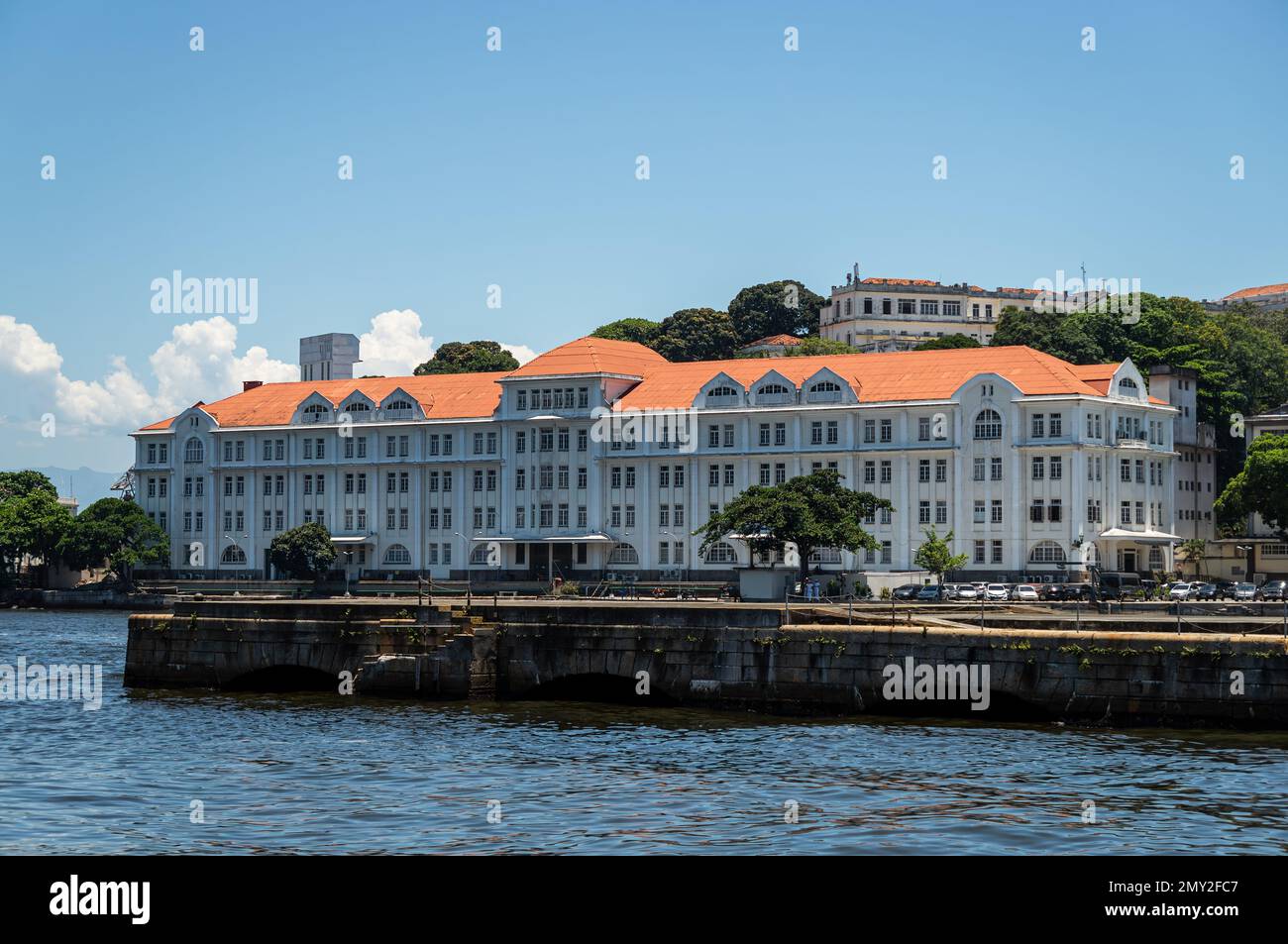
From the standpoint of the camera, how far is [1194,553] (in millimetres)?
123938

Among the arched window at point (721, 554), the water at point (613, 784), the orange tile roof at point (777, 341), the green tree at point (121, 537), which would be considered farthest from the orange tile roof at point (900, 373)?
the water at point (613, 784)

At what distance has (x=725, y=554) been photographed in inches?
4818

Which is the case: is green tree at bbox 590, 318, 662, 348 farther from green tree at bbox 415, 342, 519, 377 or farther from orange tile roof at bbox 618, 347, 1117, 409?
orange tile roof at bbox 618, 347, 1117, 409

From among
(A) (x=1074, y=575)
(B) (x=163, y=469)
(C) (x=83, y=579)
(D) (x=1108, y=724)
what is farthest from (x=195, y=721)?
(C) (x=83, y=579)

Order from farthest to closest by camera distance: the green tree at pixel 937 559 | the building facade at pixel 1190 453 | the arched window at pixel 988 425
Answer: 1. the building facade at pixel 1190 453
2. the arched window at pixel 988 425
3. the green tree at pixel 937 559

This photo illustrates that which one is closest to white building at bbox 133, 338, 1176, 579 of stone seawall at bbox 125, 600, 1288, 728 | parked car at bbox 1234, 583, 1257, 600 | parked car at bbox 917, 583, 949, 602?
parked car at bbox 1234, 583, 1257, 600

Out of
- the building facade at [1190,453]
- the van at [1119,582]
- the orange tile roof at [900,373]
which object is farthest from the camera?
the building facade at [1190,453]

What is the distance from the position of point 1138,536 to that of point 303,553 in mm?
64843

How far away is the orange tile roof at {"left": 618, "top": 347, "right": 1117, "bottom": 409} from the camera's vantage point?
117m

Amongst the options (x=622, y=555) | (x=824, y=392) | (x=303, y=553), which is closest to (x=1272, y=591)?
(x=824, y=392)

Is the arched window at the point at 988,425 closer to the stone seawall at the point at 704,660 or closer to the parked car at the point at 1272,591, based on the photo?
the parked car at the point at 1272,591

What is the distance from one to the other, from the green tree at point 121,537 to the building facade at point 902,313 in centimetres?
8127

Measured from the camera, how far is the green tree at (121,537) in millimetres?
143875

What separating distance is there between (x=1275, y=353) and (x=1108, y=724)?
12392 centimetres
